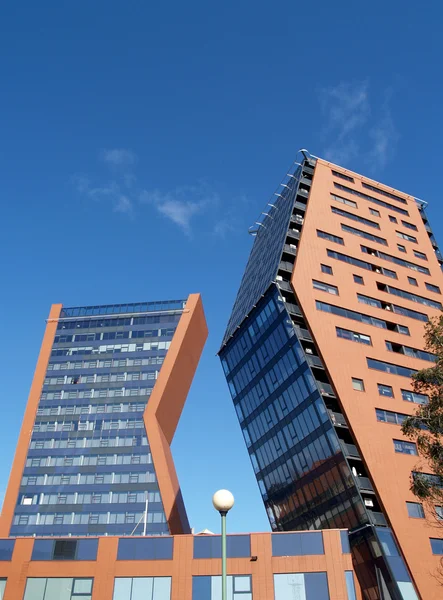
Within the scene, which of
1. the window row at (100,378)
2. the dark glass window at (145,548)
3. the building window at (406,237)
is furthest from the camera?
the window row at (100,378)

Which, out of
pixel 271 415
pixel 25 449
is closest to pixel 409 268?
pixel 271 415

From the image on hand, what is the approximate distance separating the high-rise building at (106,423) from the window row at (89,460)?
15cm

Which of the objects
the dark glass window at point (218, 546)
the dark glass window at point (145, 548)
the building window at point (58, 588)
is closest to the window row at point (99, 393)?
the dark glass window at point (145, 548)

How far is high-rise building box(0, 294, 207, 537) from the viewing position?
79.9m

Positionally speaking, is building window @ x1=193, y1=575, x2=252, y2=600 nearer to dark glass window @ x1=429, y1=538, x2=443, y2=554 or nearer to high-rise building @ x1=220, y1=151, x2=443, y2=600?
high-rise building @ x1=220, y1=151, x2=443, y2=600

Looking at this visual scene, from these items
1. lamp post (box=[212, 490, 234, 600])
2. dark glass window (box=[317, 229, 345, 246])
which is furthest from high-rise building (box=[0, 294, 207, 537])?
lamp post (box=[212, 490, 234, 600])

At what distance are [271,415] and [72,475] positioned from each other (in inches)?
1391

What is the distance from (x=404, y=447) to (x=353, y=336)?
41.0 ft

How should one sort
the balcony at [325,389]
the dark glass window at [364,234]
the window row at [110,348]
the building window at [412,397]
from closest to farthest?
the balcony at [325,389], the building window at [412,397], the dark glass window at [364,234], the window row at [110,348]

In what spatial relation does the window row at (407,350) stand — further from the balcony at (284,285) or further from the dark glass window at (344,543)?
the dark glass window at (344,543)

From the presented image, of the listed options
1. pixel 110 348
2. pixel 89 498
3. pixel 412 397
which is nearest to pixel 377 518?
pixel 412 397

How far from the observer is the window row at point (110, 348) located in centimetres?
9444

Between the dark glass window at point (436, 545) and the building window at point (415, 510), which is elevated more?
the building window at point (415, 510)

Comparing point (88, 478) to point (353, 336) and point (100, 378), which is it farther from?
point (353, 336)
